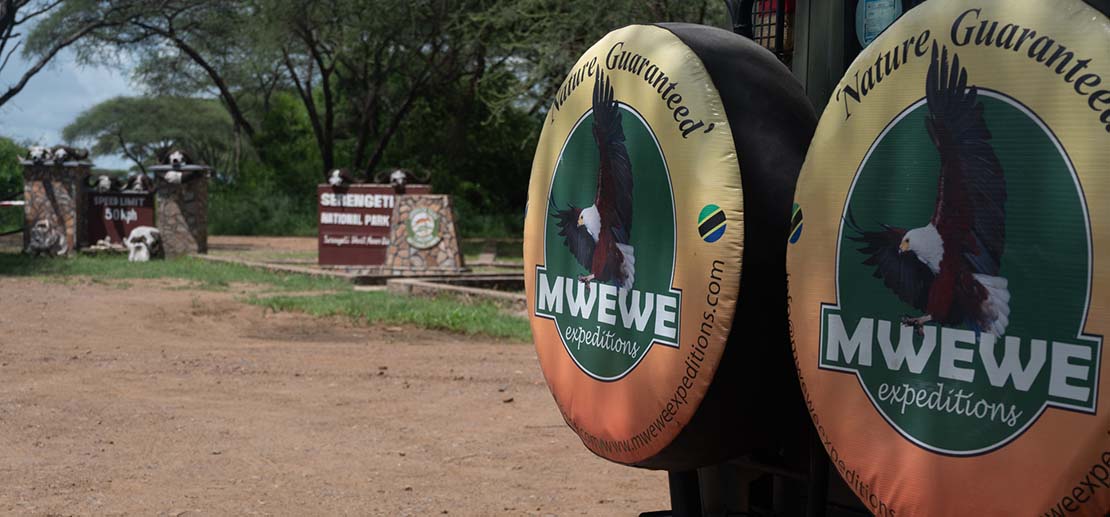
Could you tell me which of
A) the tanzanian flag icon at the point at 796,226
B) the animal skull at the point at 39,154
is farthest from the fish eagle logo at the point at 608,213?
the animal skull at the point at 39,154

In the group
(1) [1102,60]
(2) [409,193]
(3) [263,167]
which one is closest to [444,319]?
(2) [409,193]

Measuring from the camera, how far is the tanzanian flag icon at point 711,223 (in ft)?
7.68

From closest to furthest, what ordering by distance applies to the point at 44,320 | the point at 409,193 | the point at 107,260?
1. the point at 44,320
2. the point at 409,193
3. the point at 107,260

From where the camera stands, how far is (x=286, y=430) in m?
6.39

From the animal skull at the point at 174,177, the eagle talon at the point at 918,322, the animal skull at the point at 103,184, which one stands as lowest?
the eagle talon at the point at 918,322

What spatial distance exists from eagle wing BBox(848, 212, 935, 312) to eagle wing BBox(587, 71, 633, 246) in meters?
0.60

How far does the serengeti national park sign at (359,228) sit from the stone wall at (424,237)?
3.03 feet

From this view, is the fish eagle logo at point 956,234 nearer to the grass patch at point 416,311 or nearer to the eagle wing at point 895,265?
the eagle wing at point 895,265

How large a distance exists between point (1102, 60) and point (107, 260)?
21585mm

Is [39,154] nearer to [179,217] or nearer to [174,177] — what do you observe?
[174,177]

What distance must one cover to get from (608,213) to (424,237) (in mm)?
16863

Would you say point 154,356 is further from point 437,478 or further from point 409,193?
point 409,193

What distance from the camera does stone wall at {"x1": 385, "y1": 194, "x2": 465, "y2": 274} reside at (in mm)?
19250

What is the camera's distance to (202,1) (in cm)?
3219
